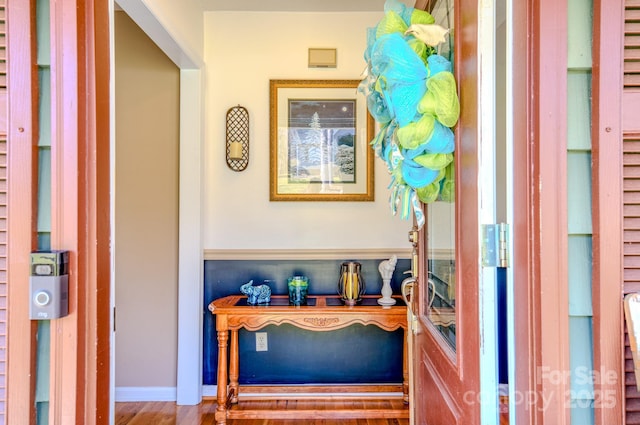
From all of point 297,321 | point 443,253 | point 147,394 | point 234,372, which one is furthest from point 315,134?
point 147,394

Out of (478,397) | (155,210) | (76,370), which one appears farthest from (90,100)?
(155,210)

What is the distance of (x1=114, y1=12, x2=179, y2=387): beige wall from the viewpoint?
8.54 feet

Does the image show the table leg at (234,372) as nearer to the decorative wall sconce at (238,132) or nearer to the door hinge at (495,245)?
the decorative wall sconce at (238,132)

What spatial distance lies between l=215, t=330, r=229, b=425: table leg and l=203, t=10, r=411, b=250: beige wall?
0.67m

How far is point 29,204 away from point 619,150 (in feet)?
4.63

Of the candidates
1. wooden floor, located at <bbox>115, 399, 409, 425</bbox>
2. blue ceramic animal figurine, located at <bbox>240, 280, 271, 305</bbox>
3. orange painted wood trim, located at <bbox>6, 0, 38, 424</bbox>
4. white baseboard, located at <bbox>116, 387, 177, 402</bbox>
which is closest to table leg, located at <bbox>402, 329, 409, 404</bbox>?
wooden floor, located at <bbox>115, 399, 409, 425</bbox>

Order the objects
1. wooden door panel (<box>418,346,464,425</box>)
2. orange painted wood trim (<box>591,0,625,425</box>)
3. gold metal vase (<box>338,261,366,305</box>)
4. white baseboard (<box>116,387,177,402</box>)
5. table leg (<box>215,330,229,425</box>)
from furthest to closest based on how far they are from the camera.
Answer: white baseboard (<box>116,387,177,402</box>) → gold metal vase (<box>338,261,366,305</box>) → table leg (<box>215,330,229,425</box>) → wooden door panel (<box>418,346,464,425</box>) → orange painted wood trim (<box>591,0,625,425</box>)

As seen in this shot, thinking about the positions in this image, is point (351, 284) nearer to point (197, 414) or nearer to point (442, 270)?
point (442, 270)

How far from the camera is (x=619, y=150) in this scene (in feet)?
2.56

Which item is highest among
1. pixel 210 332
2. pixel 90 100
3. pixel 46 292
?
pixel 90 100

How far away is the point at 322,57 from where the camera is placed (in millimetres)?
2621

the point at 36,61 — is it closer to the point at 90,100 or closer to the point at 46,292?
the point at 90,100

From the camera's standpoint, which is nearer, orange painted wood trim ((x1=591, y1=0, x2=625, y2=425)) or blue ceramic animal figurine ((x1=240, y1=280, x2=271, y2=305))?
orange painted wood trim ((x1=591, y1=0, x2=625, y2=425))

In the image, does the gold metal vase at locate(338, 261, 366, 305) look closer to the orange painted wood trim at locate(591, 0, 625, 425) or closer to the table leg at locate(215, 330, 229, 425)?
the table leg at locate(215, 330, 229, 425)
